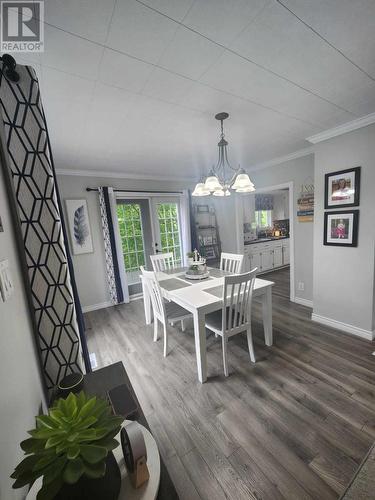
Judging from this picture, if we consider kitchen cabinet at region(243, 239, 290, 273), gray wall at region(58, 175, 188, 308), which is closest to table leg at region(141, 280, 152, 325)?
gray wall at region(58, 175, 188, 308)

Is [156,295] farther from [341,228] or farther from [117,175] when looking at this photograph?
[117,175]

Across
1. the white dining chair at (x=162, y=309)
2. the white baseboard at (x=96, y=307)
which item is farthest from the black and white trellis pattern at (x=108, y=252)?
the white dining chair at (x=162, y=309)

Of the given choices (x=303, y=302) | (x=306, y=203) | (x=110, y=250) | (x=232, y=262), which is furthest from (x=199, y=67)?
(x=303, y=302)

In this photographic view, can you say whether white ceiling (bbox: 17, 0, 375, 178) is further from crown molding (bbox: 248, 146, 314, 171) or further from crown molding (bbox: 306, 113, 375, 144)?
crown molding (bbox: 248, 146, 314, 171)

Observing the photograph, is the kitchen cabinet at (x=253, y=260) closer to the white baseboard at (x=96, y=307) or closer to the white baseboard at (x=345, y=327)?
the white baseboard at (x=345, y=327)

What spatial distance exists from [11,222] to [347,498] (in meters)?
1.85

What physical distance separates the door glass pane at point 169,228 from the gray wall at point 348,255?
2.66m

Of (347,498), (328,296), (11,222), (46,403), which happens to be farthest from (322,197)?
(46,403)

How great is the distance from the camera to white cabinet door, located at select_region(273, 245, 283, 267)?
5.31 meters

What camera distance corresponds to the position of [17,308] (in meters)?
0.85

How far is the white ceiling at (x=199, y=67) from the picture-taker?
38.4 inches

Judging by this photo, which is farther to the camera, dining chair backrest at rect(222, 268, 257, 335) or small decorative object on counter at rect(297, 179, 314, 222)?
small decorative object on counter at rect(297, 179, 314, 222)

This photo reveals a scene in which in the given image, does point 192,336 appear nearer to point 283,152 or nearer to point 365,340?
point 365,340

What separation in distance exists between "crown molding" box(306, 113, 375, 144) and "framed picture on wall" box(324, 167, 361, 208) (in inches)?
16.5
